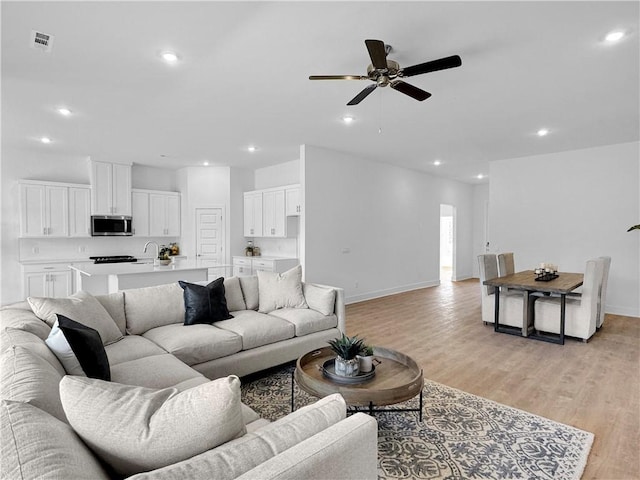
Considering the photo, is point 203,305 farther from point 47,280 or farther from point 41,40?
point 47,280

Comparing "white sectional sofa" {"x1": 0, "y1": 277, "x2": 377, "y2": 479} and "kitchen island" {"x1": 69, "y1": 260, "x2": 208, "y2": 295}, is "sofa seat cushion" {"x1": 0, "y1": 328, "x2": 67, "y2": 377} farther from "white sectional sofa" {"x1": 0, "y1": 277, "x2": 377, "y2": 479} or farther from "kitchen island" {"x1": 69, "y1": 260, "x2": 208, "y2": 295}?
"kitchen island" {"x1": 69, "y1": 260, "x2": 208, "y2": 295}

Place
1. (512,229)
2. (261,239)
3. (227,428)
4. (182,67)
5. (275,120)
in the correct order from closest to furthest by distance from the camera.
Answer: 1. (227,428)
2. (182,67)
3. (275,120)
4. (512,229)
5. (261,239)

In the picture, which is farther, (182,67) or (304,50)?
(182,67)

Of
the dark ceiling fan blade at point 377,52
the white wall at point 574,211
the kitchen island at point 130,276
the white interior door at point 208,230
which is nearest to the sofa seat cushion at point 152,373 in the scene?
the kitchen island at point 130,276

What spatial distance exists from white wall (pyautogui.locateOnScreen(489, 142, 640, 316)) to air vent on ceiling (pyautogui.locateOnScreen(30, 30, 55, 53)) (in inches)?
287

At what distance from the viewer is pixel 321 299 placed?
3.71 meters

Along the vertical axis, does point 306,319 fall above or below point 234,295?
below

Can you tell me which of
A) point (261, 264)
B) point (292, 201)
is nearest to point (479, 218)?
point (292, 201)

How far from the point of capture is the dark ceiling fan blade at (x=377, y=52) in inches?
90.4

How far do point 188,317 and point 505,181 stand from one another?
660 cm

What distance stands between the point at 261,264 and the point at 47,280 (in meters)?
3.81

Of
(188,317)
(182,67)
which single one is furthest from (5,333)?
(182,67)

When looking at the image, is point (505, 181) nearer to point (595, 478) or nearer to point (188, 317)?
point (595, 478)

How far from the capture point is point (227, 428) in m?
1.06
